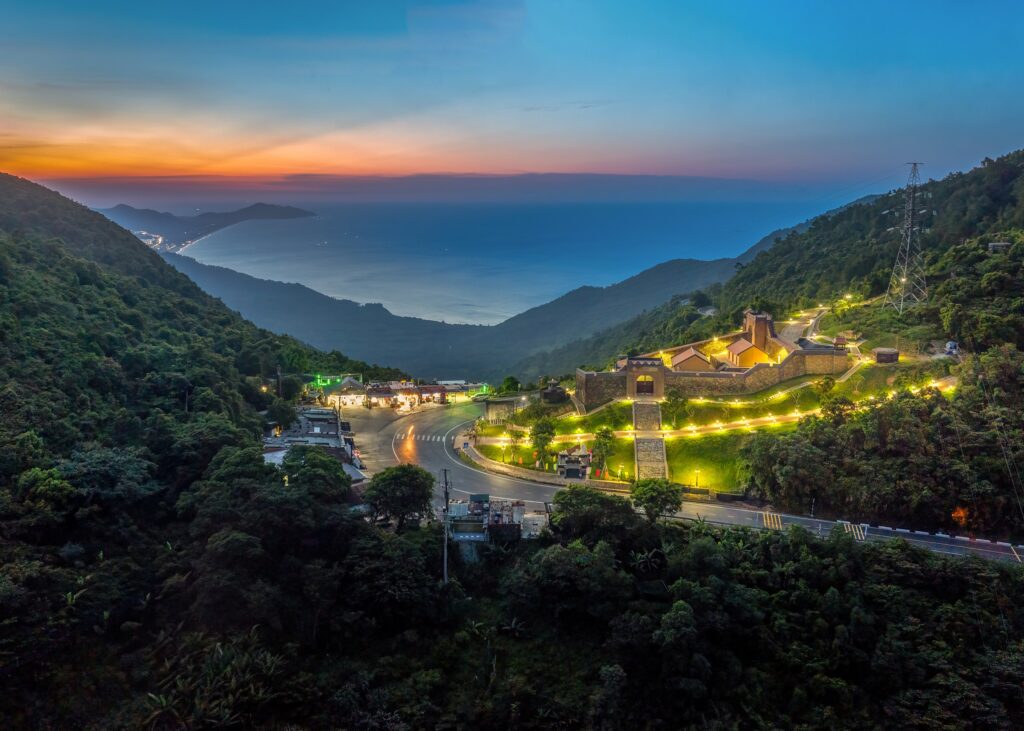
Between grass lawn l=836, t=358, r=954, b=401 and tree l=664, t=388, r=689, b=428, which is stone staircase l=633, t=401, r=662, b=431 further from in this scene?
grass lawn l=836, t=358, r=954, b=401

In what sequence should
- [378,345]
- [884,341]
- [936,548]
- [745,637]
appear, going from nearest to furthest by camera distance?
[745,637], [936,548], [884,341], [378,345]

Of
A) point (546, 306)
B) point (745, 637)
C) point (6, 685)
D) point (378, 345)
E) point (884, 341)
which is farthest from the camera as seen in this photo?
point (546, 306)

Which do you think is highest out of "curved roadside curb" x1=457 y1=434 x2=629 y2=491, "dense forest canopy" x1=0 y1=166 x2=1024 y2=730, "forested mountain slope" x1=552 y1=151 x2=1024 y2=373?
"forested mountain slope" x1=552 y1=151 x2=1024 y2=373

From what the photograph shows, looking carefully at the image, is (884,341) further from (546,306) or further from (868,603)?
(546,306)

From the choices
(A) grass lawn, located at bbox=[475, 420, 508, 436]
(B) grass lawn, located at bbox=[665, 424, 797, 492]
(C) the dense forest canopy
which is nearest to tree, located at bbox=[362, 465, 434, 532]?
(C) the dense forest canopy

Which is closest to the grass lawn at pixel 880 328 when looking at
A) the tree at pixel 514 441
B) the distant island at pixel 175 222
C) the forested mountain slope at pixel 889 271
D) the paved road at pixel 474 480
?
the forested mountain slope at pixel 889 271

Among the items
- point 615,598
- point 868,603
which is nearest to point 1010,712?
point 868,603
